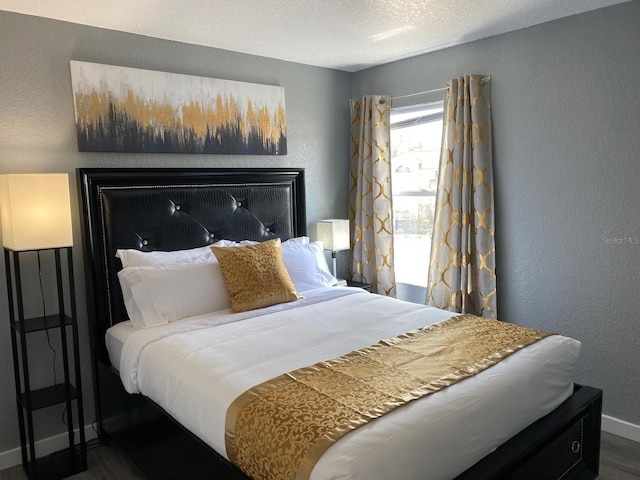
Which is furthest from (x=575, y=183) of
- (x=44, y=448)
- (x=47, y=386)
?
(x=44, y=448)

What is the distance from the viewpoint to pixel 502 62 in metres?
3.35

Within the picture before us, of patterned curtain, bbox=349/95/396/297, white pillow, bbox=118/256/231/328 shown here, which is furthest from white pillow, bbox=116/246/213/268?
patterned curtain, bbox=349/95/396/297

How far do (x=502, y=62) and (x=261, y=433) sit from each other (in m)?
2.85

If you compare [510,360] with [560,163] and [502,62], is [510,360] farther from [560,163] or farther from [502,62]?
[502,62]

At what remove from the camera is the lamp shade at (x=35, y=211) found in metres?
2.43

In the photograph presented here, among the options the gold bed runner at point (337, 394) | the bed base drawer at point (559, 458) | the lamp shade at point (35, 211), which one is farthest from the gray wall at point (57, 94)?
the bed base drawer at point (559, 458)

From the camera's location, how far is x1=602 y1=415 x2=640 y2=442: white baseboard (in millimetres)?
2928

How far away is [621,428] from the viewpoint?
2982mm

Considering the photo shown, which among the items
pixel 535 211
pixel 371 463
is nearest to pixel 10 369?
pixel 371 463

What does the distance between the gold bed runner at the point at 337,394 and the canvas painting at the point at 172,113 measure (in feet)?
6.34

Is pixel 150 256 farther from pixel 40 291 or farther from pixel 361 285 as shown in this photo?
pixel 361 285

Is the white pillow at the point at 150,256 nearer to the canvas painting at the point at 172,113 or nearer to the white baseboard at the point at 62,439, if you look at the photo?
the canvas painting at the point at 172,113

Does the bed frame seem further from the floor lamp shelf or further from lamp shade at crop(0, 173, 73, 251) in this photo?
lamp shade at crop(0, 173, 73, 251)

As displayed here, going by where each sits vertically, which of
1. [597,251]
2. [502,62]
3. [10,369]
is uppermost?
[502,62]
